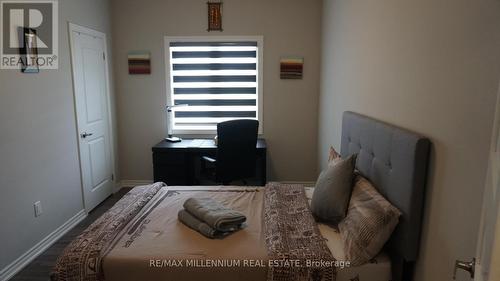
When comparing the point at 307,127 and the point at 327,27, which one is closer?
the point at 327,27

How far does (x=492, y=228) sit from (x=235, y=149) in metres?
2.87

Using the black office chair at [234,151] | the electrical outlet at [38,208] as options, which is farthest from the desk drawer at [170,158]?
the electrical outlet at [38,208]

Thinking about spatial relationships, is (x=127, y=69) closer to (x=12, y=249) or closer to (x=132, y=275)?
(x=12, y=249)

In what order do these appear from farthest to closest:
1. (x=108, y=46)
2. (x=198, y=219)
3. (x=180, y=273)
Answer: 1. (x=108, y=46)
2. (x=198, y=219)
3. (x=180, y=273)

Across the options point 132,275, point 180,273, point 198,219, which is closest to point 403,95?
point 198,219

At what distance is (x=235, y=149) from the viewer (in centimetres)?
348

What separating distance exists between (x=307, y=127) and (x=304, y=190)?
1.79m

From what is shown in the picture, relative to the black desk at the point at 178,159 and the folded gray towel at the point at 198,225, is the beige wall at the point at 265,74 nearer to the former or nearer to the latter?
the black desk at the point at 178,159

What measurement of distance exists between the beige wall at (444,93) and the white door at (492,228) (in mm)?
415

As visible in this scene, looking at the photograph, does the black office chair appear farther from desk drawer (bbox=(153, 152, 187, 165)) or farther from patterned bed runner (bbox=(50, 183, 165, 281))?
patterned bed runner (bbox=(50, 183, 165, 281))

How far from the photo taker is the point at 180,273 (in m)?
1.67

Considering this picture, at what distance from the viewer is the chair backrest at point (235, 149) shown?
3375 mm

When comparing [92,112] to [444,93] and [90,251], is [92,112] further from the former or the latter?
[444,93]

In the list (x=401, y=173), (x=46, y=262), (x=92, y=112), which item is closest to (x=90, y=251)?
(x=46, y=262)
